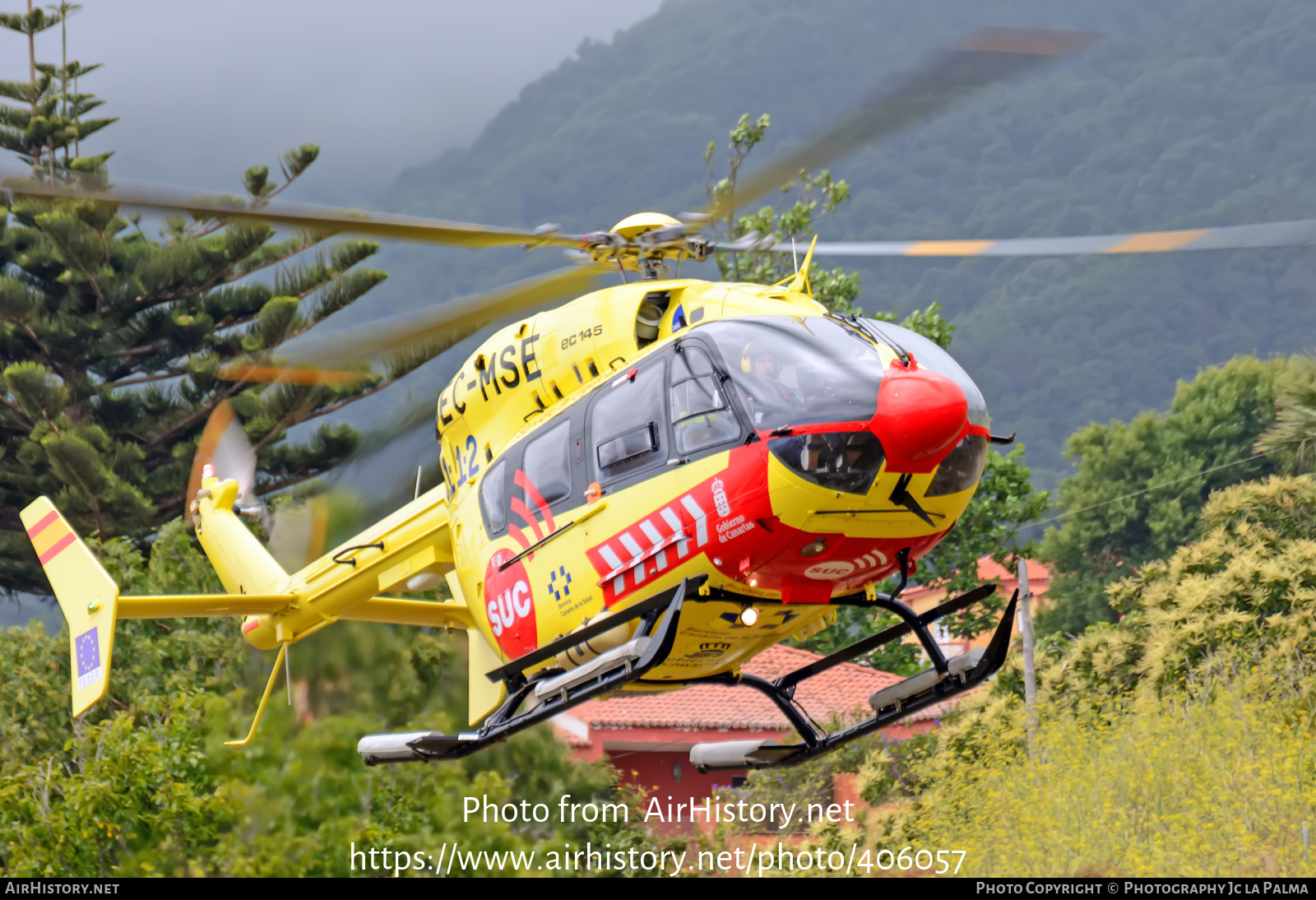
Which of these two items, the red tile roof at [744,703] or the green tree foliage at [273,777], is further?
the red tile roof at [744,703]

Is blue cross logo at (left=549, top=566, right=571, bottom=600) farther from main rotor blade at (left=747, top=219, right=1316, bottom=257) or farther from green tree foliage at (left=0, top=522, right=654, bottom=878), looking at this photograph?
green tree foliage at (left=0, top=522, right=654, bottom=878)

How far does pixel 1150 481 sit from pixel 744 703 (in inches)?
1009

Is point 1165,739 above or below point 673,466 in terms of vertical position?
below

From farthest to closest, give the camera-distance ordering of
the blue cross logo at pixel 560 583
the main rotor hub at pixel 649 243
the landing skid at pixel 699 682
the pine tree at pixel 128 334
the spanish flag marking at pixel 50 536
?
the pine tree at pixel 128 334, the spanish flag marking at pixel 50 536, the main rotor hub at pixel 649 243, the blue cross logo at pixel 560 583, the landing skid at pixel 699 682

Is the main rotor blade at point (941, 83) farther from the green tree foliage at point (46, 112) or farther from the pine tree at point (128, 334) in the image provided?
the green tree foliage at point (46, 112)

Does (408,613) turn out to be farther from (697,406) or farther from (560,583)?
(697,406)

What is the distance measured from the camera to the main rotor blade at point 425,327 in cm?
905

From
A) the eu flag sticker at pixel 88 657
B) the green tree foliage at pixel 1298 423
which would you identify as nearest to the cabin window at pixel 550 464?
the eu flag sticker at pixel 88 657

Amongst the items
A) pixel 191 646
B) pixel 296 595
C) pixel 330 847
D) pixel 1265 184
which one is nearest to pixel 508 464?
pixel 296 595

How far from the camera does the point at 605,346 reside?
8523 mm

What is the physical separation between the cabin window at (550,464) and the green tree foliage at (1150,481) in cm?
3518

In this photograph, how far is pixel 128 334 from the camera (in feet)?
89.2

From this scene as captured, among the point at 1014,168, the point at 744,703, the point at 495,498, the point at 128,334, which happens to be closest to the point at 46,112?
the point at 128,334

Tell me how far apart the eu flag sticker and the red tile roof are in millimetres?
11372
